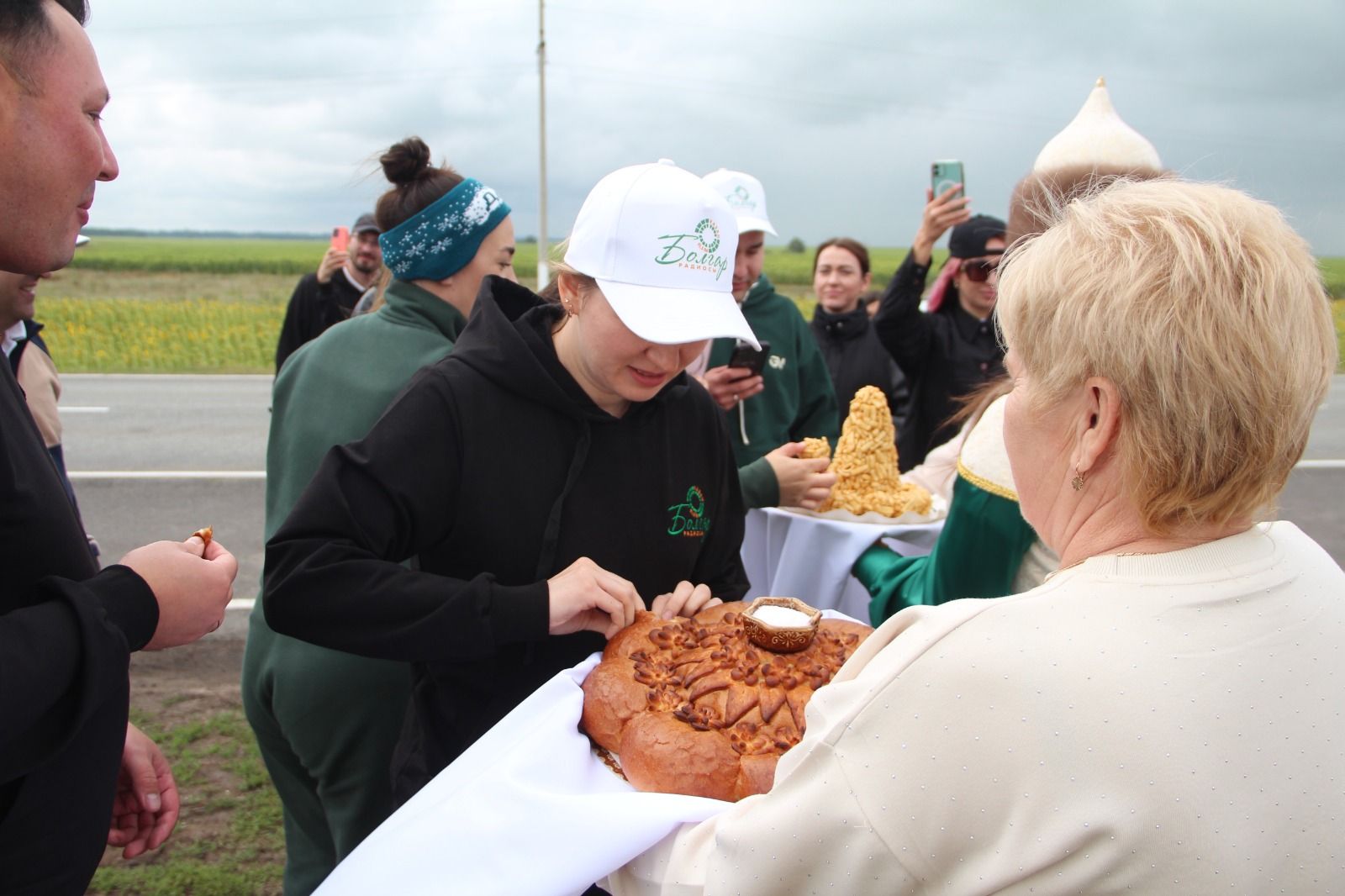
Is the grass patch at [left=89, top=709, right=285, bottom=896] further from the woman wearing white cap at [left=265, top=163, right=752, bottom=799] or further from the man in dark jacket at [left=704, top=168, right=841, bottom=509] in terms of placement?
the man in dark jacket at [left=704, top=168, right=841, bottom=509]

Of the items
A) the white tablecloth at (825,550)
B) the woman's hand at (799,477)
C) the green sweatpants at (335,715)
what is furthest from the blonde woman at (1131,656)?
the white tablecloth at (825,550)

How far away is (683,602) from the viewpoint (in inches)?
85.0

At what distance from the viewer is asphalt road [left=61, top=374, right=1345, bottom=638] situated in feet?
24.9

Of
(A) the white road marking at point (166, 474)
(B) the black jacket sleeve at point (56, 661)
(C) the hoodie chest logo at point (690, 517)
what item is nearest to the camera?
(B) the black jacket sleeve at point (56, 661)

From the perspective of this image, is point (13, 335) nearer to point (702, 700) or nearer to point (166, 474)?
point (702, 700)

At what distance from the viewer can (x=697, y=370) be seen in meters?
4.43

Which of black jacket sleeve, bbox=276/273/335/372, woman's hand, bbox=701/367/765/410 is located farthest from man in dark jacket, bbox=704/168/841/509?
black jacket sleeve, bbox=276/273/335/372

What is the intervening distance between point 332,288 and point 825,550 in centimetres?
459

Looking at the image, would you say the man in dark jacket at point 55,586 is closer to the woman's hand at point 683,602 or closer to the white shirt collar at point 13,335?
the woman's hand at point 683,602

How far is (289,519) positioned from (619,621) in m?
0.71

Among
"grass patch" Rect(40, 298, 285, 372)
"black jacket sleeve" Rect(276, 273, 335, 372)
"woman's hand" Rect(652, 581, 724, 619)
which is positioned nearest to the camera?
"woman's hand" Rect(652, 581, 724, 619)

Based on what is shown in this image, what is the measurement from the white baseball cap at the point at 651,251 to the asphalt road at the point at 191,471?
4.19 metres

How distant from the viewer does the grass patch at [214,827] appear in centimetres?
330

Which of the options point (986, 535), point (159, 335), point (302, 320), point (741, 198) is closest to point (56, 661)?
point (986, 535)
